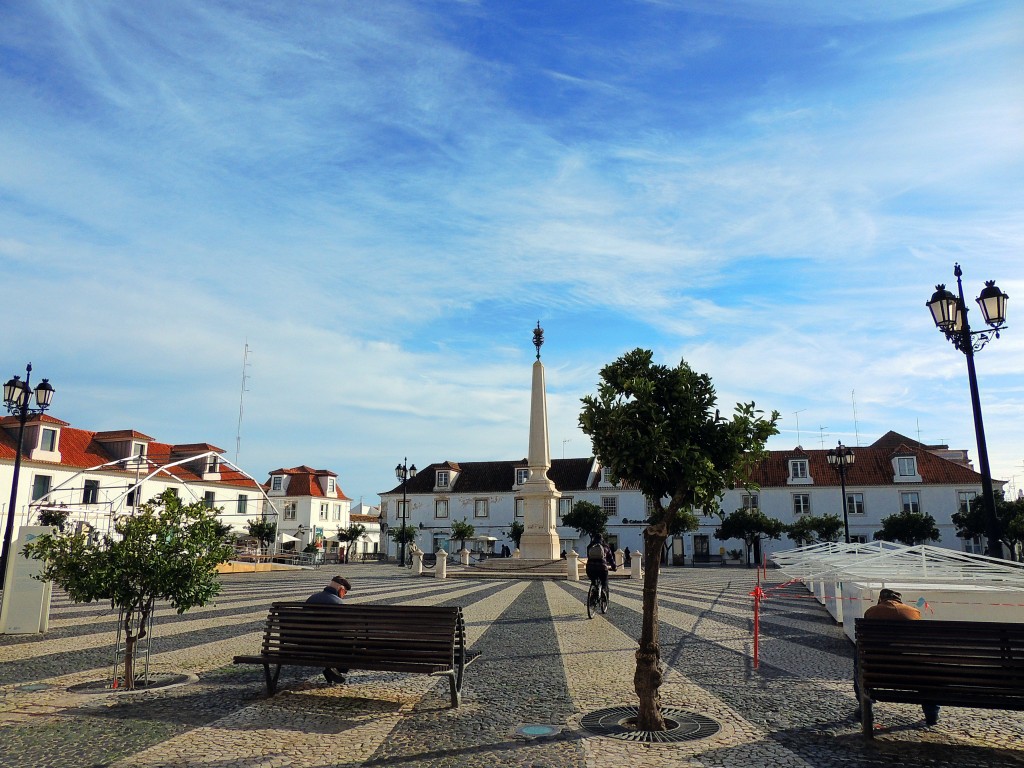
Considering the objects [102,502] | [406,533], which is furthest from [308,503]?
[102,502]

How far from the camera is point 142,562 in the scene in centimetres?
782

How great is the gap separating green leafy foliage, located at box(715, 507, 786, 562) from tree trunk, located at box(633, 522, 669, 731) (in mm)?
44958

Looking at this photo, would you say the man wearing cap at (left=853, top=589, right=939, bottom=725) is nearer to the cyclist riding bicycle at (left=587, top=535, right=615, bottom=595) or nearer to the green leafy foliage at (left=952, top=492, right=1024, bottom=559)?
the cyclist riding bicycle at (left=587, top=535, right=615, bottom=595)

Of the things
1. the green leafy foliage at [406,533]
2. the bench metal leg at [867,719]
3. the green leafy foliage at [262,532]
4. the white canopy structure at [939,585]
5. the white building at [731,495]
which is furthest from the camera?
the green leafy foliage at [406,533]

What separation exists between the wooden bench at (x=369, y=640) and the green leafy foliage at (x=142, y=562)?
1.14m

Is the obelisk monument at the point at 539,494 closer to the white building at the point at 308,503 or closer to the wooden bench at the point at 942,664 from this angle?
the wooden bench at the point at 942,664

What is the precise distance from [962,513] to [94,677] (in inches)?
2203

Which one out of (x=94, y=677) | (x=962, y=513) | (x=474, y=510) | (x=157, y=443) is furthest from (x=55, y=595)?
(x=962, y=513)

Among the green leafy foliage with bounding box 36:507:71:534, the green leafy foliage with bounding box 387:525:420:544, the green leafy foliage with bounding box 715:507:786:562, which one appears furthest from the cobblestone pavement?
the green leafy foliage with bounding box 387:525:420:544

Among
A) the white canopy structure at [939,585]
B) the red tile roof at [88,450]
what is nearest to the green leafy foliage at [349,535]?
the red tile roof at [88,450]

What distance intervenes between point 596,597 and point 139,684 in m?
10.4

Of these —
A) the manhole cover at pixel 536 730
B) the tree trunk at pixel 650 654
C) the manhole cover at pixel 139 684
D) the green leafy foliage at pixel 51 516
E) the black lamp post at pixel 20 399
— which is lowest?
the manhole cover at pixel 536 730

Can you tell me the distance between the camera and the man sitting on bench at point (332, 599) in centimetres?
834

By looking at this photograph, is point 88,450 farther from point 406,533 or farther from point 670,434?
point 670,434
